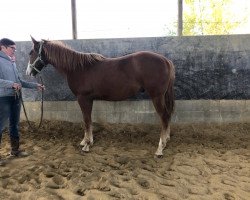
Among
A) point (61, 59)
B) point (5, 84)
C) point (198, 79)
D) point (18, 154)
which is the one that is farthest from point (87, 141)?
point (198, 79)

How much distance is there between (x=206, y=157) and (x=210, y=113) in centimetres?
150

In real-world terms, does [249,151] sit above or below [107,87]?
below

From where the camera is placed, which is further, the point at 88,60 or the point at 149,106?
the point at 149,106

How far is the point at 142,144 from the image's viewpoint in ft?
17.0

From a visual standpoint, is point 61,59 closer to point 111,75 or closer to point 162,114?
point 111,75

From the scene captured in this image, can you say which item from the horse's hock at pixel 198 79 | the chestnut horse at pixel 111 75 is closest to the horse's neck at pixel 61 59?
the chestnut horse at pixel 111 75

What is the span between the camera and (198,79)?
5.78 meters

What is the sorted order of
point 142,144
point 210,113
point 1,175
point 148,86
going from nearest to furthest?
point 1,175 → point 148,86 → point 142,144 → point 210,113

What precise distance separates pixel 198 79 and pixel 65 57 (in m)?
2.56

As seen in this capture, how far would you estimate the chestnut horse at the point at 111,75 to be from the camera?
4758 mm

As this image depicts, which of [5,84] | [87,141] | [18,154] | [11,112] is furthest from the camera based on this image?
[87,141]

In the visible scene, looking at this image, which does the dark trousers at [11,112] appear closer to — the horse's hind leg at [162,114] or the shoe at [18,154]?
the shoe at [18,154]

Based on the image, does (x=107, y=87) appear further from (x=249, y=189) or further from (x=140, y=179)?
(x=249, y=189)

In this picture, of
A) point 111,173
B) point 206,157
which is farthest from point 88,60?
point 206,157
